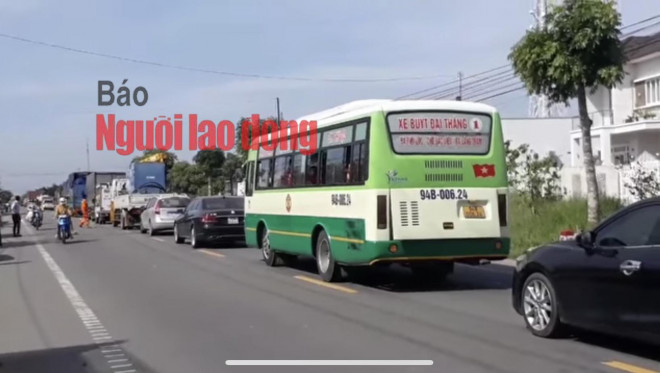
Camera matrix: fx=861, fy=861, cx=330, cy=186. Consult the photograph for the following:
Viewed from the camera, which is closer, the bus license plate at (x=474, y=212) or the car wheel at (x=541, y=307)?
the car wheel at (x=541, y=307)

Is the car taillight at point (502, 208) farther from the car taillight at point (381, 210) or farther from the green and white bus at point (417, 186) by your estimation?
the car taillight at point (381, 210)

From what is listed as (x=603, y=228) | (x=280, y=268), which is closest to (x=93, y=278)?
(x=280, y=268)

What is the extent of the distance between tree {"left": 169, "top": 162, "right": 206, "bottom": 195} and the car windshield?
3950cm

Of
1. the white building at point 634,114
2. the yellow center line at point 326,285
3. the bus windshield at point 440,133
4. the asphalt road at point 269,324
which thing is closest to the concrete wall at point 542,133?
the white building at point 634,114

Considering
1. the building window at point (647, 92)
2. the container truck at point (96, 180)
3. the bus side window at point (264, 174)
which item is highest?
the building window at point (647, 92)

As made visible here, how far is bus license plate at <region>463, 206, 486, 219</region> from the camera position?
13031 mm

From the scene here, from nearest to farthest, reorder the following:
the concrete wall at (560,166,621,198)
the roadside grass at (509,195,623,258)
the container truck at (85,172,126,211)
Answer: the roadside grass at (509,195,623,258)
the concrete wall at (560,166,621,198)
the container truck at (85,172,126,211)

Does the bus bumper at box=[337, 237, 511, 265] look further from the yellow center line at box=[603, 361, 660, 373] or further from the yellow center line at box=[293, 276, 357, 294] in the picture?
the yellow center line at box=[603, 361, 660, 373]

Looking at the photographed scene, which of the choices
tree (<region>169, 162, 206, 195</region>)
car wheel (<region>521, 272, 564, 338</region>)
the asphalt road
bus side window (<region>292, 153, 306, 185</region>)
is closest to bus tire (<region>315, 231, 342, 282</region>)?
the asphalt road

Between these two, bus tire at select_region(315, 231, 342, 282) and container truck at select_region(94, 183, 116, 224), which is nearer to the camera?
bus tire at select_region(315, 231, 342, 282)

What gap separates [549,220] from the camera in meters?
21.2

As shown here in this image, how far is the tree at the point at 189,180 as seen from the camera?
6594 cm

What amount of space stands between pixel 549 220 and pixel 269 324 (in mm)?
12525

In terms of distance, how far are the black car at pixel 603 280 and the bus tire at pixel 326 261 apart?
533cm
